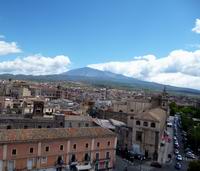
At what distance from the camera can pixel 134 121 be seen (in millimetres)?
69875

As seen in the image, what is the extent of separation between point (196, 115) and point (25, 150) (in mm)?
106461

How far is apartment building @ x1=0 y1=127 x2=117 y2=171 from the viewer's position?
45875 mm

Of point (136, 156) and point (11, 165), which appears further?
point (136, 156)

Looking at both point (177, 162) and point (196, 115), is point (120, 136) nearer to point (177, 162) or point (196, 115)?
point (177, 162)

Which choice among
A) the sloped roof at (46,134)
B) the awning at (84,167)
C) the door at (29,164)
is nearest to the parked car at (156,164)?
the sloped roof at (46,134)

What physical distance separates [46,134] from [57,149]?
2.59 meters

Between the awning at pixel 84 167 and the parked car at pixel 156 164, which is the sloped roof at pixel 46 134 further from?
the parked car at pixel 156 164

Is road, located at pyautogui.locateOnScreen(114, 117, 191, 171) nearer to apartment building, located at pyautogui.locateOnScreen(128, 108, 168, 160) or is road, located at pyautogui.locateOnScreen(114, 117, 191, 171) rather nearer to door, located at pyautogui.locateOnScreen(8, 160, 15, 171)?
apartment building, located at pyautogui.locateOnScreen(128, 108, 168, 160)

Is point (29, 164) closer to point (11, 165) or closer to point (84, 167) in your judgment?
point (11, 165)

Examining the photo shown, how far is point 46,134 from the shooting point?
50.2m

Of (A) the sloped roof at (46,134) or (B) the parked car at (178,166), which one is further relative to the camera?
(B) the parked car at (178,166)

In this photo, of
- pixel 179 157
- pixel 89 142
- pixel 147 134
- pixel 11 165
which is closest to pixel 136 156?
pixel 147 134

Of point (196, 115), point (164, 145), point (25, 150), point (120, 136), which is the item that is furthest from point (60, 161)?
point (196, 115)

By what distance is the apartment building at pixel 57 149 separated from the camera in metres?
45.9
